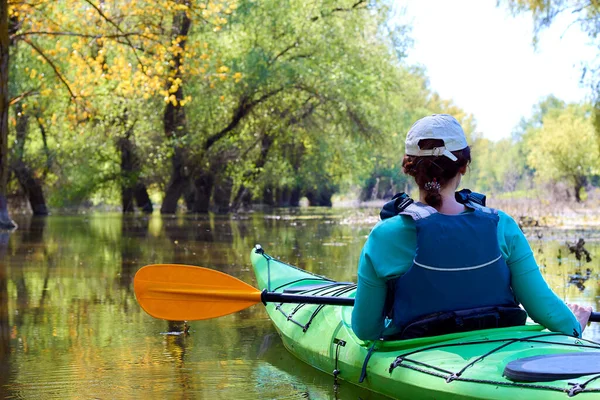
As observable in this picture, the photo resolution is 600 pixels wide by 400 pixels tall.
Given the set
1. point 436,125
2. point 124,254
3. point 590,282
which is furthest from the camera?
point 124,254

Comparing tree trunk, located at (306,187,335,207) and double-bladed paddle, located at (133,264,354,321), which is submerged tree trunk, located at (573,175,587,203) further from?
double-bladed paddle, located at (133,264,354,321)

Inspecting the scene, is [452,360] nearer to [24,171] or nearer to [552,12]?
[552,12]

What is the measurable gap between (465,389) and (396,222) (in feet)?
2.23

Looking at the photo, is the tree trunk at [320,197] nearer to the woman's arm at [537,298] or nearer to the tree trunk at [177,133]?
the tree trunk at [177,133]

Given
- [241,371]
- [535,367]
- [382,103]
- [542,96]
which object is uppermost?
[542,96]

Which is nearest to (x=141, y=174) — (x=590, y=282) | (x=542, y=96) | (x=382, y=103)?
(x=382, y=103)

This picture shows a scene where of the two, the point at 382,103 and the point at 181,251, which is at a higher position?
the point at 382,103

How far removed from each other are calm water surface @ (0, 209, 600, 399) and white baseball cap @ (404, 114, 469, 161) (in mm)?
1131

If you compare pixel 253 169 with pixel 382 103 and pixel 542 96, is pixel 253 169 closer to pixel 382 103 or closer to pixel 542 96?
pixel 382 103

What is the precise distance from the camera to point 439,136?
3.50m

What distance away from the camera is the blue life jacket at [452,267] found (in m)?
3.51

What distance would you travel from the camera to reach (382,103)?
26.9 meters

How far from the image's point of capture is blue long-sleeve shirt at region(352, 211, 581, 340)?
11.6 ft

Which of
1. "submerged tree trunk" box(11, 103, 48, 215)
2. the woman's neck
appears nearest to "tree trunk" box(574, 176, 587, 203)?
"submerged tree trunk" box(11, 103, 48, 215)
